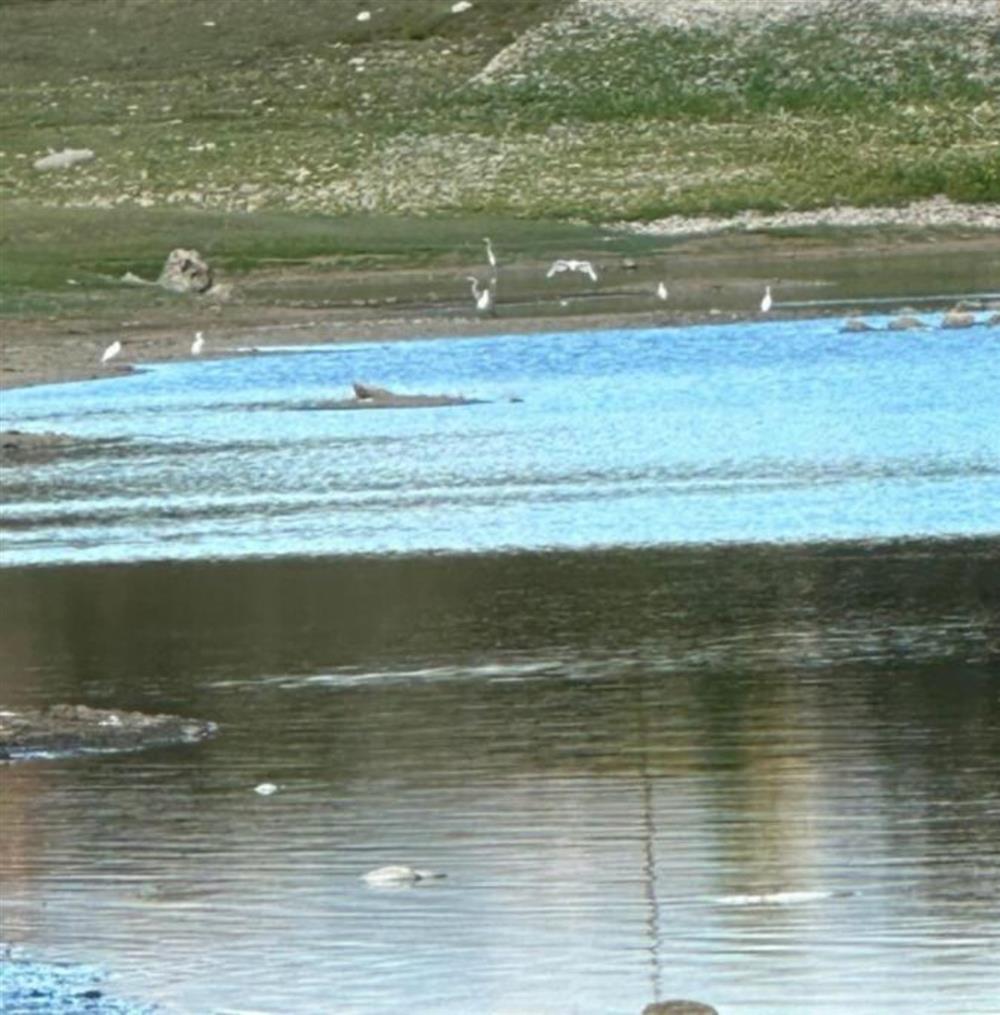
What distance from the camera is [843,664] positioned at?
1552 centimetres

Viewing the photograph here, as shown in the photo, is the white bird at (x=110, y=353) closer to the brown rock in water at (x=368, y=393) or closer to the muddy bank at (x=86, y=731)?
the brown rock in water at (x=368, y=393)

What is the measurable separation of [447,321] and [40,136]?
30.3m

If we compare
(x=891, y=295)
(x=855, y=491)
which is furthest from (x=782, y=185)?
(x=855, y=491)

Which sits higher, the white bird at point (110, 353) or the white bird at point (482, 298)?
the white bird at point (110, 353)

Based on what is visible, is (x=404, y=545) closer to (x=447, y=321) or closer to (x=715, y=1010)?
(x=715, y=1010)

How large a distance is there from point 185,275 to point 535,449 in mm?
20188

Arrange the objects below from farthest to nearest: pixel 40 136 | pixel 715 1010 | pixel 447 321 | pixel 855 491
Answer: pixel 40 136 < pixel 447 321 < pixel 855 491 < pixel 715 1010

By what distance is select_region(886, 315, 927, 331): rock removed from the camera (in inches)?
1500

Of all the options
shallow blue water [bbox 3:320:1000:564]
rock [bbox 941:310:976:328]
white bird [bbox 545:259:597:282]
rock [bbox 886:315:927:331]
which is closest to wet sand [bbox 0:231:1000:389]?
white bird [bbox 545:259:597:282]

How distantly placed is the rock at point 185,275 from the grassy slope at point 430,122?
1345 millimetres

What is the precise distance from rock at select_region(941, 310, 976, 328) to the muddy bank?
24.1 meters

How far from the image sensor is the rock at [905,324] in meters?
38.1

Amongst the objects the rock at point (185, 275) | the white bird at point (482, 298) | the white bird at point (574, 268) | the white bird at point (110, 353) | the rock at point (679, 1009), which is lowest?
the white bird at point (574, 268)

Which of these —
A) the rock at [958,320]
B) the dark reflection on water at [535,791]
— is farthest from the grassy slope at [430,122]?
the dark reflection on water at [535,791]
